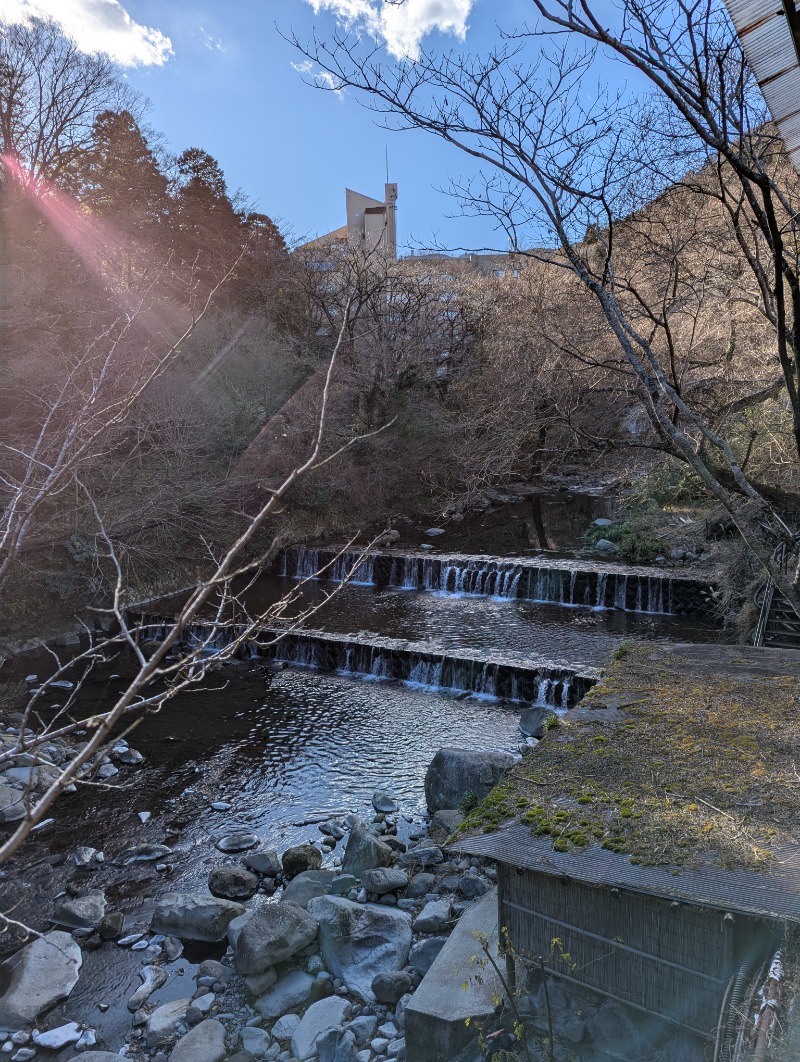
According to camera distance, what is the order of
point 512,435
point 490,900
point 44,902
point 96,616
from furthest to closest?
point 96,616 → point 512,435 → point 44,902 → point 490,900

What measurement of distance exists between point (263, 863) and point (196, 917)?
798 mm

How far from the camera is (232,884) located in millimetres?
5246

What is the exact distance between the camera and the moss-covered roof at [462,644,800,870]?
297cm

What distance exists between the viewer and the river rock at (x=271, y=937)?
4176 millimetres

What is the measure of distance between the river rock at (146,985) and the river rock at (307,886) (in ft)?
2.95

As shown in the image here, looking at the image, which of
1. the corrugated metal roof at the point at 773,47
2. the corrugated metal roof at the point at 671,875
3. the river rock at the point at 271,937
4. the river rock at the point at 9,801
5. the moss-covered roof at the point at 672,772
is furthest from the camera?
the river rock at the point at 9,801

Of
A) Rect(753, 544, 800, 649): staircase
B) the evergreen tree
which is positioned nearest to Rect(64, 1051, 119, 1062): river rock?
Rect(753, 544, 800, 649): staircase

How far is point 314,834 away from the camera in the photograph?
19.9 feet

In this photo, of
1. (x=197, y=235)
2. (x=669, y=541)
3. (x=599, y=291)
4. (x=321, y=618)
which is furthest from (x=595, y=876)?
(x=197, y=235)

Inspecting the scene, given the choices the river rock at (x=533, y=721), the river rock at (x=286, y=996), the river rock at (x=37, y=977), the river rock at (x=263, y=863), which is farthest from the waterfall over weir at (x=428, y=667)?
the river rock at (x=286, y=996)

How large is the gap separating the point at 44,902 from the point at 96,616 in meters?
7.25

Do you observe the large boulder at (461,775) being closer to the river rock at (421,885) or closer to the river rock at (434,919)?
the river rock at (421,885)

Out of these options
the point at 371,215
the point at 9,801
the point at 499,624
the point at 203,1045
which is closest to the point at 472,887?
the point at 203,1045

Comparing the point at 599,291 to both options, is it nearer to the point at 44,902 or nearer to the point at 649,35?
the point at 649,35
